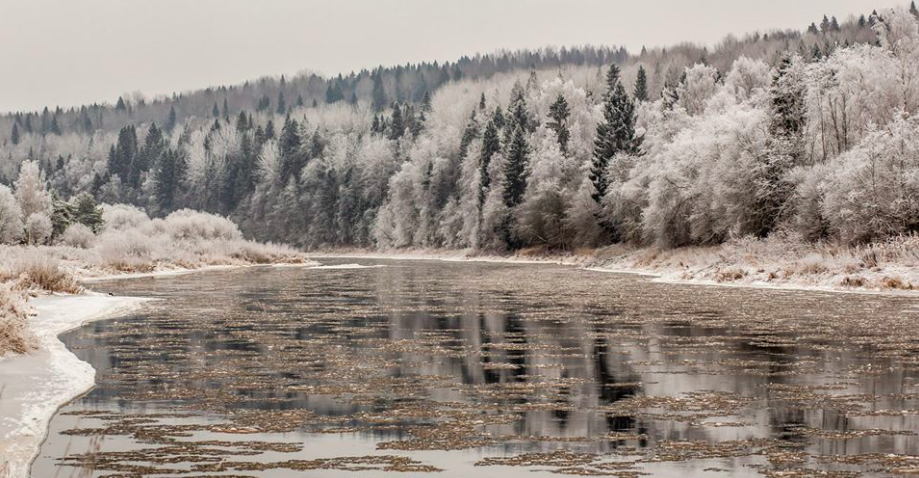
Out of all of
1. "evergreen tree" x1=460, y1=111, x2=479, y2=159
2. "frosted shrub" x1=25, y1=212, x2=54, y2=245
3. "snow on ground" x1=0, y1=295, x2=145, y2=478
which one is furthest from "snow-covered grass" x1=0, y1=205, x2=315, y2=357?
"evergreen tree" x1=460, y1=111, x2=479, y2=159

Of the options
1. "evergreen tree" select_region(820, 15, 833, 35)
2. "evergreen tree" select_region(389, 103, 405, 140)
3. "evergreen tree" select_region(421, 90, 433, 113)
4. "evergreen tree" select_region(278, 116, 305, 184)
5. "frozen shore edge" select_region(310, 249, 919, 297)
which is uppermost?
"evergreen tree" select_region(820, 15, 833, 35)

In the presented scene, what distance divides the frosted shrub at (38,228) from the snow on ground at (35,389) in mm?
68344

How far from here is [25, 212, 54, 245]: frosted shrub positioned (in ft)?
312

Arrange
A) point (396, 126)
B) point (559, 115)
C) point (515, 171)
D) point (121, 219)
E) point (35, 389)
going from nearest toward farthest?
1. point (35, 389)
2. point (515, 171)
3. point (559, 115)
4. point (121, 219)
5. point (396, 126)

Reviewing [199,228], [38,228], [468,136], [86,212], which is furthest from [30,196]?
[468,136]

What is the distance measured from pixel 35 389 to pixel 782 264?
138 feet

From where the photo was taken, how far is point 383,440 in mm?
14211

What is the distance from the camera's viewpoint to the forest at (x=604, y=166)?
5812 cm

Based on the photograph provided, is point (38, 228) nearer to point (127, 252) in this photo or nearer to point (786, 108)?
point (127, 252)

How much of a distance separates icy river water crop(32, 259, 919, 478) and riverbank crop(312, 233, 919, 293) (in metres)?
8.02

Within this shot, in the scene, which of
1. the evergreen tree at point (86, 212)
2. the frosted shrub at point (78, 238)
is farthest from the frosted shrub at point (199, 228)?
the evergreen tree at point (86, 212)

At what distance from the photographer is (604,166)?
91250mm

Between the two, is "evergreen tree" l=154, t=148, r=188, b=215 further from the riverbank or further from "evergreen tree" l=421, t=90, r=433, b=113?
the riverbank

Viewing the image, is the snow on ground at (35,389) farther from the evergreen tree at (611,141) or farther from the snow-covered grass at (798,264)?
the evergreen tree at (611,141)
